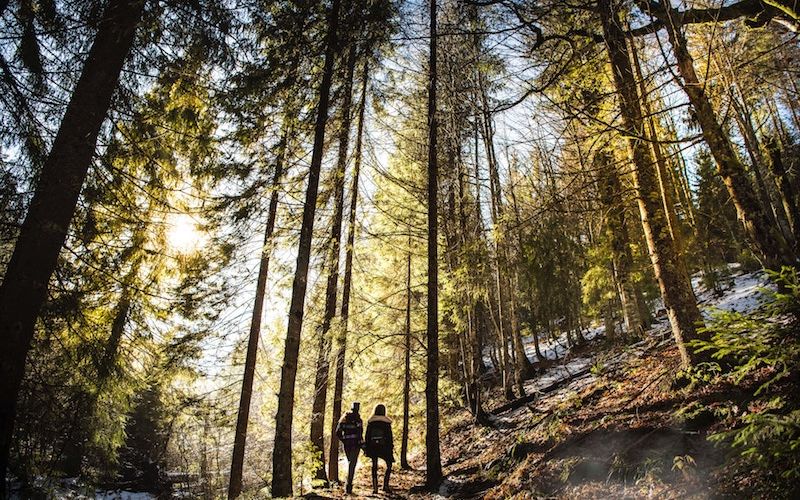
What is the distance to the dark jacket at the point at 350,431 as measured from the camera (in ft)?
28.2

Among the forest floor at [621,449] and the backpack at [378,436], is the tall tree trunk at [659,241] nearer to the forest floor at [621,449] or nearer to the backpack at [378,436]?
the forest floor at [621,449]

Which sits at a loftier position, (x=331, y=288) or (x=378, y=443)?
(x=331, y=288)

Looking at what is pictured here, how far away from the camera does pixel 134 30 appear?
578 cm

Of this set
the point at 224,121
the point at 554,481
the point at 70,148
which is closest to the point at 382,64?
the point at 224,121

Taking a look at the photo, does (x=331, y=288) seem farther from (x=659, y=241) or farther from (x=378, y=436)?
(x=659, y=241)

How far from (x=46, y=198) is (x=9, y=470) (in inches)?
130

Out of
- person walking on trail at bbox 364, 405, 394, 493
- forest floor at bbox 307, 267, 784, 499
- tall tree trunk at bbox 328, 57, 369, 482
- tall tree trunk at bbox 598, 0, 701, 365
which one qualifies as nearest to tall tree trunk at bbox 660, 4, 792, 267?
forest floor at bbox 307, 267, 784, 499

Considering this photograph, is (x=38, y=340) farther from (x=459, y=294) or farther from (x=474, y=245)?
(x=459, y=294)

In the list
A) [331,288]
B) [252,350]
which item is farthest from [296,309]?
[252,350]

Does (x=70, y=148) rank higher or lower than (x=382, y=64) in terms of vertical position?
lower

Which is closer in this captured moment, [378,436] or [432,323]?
[378,436]

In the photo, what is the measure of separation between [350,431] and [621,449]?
18.2ft

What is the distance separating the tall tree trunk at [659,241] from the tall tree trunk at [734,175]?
3.57 feet

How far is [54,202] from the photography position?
5.00 metres
